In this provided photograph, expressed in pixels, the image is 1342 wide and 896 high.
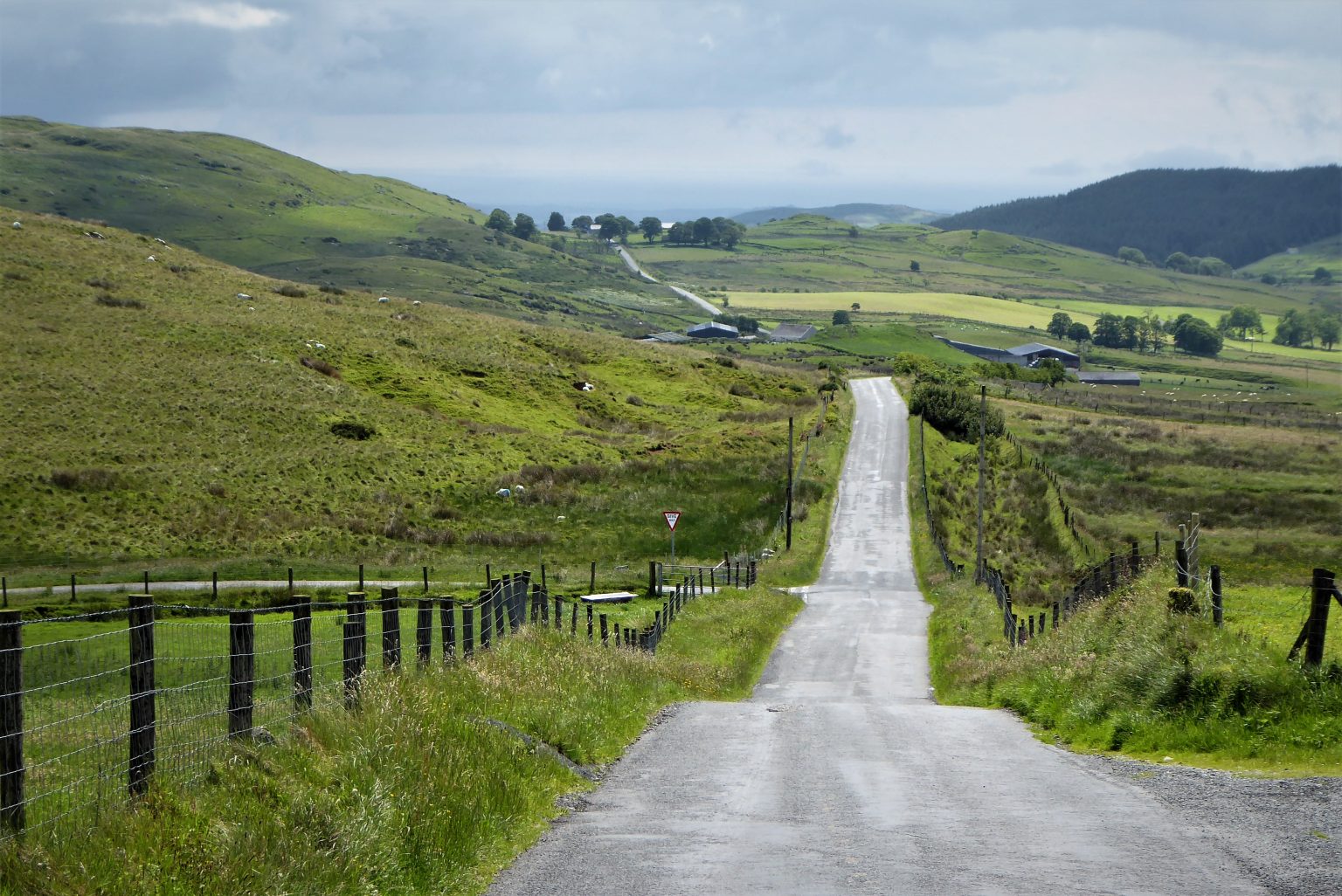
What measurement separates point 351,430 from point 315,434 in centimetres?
236

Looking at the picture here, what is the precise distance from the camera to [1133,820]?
11.0m

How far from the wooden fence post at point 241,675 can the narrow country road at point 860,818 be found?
2472 mm

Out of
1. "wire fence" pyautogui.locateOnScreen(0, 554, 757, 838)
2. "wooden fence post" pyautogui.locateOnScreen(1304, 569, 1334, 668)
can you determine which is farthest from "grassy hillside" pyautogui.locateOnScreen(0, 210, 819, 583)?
"wooden fence post" pyautogui.locateOnScreen(1304, 569, 1334, 668)

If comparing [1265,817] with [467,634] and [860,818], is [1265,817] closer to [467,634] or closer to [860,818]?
[860,818]

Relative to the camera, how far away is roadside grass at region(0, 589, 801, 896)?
25.8 feet

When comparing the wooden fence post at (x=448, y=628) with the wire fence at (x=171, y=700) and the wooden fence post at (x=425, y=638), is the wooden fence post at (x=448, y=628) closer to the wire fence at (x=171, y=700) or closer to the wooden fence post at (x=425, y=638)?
the wire fence at (x=171, y=700)

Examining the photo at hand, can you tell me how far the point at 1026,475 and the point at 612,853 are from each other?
81.1m

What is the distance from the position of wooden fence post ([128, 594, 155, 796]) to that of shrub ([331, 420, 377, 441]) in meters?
69.7

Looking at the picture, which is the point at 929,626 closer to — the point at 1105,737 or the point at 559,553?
the point at 559,553

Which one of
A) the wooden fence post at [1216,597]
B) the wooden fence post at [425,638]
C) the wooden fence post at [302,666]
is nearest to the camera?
the wooden fence post at [302,666]

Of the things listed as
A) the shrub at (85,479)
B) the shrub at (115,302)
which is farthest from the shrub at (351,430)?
the shrub at (115,302)

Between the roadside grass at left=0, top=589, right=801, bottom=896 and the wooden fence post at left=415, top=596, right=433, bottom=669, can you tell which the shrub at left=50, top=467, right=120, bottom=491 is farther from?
the wooden fence post at left=415, top=596, right=433, bottom=669

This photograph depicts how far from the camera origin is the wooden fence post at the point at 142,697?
360 inches

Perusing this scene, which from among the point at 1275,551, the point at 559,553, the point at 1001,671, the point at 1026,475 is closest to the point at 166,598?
the point at 559,553
